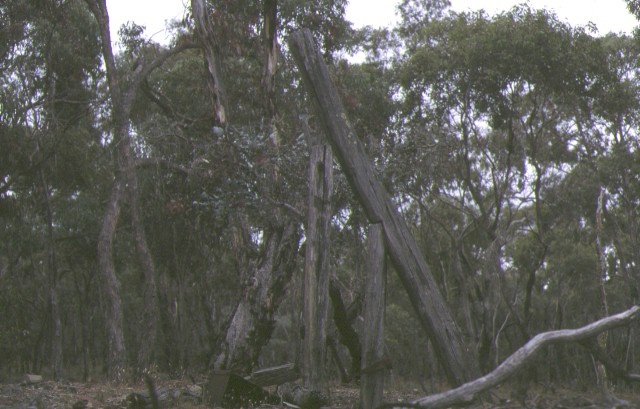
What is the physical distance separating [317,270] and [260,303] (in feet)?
15.1

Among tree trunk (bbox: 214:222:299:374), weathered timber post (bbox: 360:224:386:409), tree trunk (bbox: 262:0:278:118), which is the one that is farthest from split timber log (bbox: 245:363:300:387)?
tree trunk (bbox: 262:0:278:118)

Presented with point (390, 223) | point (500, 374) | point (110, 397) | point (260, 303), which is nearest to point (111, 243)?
point (260, 303)

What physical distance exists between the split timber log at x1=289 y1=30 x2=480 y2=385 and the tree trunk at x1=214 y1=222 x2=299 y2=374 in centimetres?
796

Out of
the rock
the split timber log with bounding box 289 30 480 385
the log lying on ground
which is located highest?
the split timber log with bounding box 289 30 480 385

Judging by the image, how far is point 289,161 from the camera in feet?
56.7

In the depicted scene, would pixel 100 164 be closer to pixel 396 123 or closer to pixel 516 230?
pixel 396 123

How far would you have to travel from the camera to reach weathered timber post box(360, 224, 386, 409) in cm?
845

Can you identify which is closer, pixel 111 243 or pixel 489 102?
pixel 111 243

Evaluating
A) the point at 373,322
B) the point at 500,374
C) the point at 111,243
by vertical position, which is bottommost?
the point at 500,374

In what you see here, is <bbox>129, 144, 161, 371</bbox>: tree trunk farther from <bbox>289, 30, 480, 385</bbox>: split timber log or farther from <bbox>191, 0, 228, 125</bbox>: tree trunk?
<bbox>289, 30, 480, 385</bbox>: split timber log

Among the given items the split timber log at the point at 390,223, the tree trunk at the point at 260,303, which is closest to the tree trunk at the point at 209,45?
the tree trunk at the point at 260,303

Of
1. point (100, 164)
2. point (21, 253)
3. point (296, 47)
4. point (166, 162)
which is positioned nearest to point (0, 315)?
point (21, 253)

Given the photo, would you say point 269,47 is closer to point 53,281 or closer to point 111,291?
point 111,291

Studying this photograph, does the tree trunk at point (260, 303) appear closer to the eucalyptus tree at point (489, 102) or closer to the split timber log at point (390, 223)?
the eucalyptus tree at point (489, 102)
